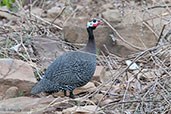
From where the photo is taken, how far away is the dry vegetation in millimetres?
4156

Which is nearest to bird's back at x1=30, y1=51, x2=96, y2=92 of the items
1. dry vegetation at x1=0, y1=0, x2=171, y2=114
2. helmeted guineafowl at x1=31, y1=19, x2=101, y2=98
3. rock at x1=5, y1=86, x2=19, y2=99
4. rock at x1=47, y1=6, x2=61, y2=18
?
helmeted guineafowl at x1=31, y1=19, x2=101, y2=98

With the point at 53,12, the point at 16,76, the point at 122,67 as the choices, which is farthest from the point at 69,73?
the point at 53,12

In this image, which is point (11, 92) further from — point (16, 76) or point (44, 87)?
point (44, 87)

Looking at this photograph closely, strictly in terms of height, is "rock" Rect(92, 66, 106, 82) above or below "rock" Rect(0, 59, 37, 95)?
below

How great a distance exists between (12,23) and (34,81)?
11.2ft

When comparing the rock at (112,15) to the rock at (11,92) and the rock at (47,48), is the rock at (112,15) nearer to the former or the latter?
the rock at (47,48)

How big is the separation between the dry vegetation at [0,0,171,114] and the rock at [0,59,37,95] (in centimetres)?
41

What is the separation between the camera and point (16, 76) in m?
5.20

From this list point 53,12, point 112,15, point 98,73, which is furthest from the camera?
point 53,12

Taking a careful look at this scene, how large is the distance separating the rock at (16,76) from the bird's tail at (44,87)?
0.55 ft

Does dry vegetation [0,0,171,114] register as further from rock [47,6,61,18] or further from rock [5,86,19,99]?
rock [5,86,19,99]

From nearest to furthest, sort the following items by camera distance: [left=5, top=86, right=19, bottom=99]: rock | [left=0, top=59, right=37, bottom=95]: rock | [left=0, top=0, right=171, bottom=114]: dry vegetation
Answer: [left=0, top=0, right=171, bottom=114]: dry vegetation → [left=5, top=86, right=19, bottom=99]: rock → [left=0, top=59, right=37, bottom=95]: rock

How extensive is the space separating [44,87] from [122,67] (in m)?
1.14

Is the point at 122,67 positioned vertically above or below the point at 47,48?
below
